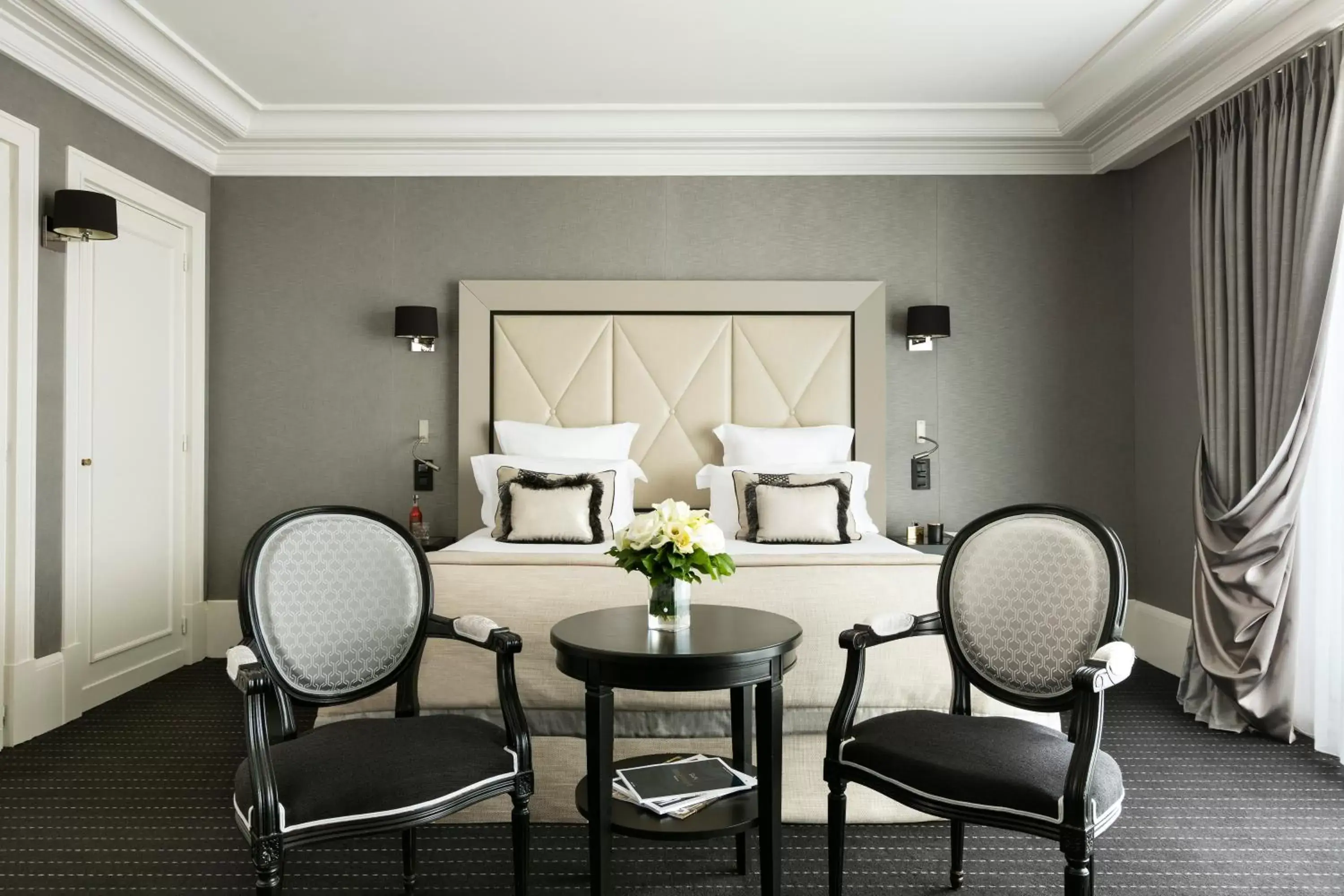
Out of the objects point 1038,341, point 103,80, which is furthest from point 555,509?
point 1038,341

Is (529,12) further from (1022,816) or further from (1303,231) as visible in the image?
(1022,816)

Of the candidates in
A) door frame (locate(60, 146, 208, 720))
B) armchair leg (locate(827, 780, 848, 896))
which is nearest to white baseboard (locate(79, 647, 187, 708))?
A: door frame (locate(60, 146, 208, 720))

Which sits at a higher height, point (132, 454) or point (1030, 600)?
point (132, 454)

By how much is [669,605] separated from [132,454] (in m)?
3.17

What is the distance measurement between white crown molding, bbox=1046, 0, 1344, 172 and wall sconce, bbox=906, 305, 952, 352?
1.10 meters

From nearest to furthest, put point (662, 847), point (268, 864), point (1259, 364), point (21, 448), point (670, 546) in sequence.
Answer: point (268, 864) → point (670, 546) → point (662, 847) → point (21, 448) → point (1259, 364)

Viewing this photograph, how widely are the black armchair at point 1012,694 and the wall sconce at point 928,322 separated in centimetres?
242

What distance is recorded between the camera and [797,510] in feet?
13.2

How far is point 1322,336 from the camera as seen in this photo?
326 centimetres

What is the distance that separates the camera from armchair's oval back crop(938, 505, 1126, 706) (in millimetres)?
2125

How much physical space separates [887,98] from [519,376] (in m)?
2.35

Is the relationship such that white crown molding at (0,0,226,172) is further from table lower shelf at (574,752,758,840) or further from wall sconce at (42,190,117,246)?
table lower shelf at (574,752,758,840)

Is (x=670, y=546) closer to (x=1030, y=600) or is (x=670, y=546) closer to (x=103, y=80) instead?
(x=1030, y=600)

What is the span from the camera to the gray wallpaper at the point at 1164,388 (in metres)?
4.38
